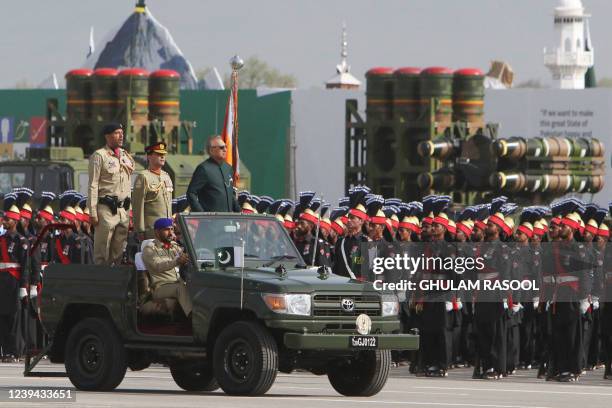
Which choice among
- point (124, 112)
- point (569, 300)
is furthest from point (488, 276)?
point (124, 112)

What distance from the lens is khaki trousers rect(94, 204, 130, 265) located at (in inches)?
742

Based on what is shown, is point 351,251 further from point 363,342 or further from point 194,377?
point 363,342

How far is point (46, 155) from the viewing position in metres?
36.0

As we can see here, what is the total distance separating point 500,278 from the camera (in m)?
24.1

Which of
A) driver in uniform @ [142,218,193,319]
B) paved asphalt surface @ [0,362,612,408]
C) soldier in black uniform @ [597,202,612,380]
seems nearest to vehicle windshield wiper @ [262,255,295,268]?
driver in uniform @ [142,218,193,319]

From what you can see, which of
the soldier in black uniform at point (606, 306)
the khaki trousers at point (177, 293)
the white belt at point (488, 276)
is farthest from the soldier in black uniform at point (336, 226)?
the khaki trousers at point (177, 293)

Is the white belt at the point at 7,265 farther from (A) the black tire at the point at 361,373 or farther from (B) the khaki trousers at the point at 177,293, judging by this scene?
(A) the black tire at the point at 361,373

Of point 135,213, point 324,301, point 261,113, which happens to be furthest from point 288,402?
point 261,113

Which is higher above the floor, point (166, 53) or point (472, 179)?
point (166, 53)

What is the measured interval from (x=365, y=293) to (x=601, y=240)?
6967mm

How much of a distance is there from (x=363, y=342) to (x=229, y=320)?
47.2 inches

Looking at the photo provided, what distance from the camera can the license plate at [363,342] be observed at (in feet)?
56.6

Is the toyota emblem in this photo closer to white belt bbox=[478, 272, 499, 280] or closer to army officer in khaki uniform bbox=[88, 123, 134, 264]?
army officer in khaki uniform bbox=[88, 123, 134, 264]

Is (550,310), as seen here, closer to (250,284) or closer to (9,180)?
(250,284)
